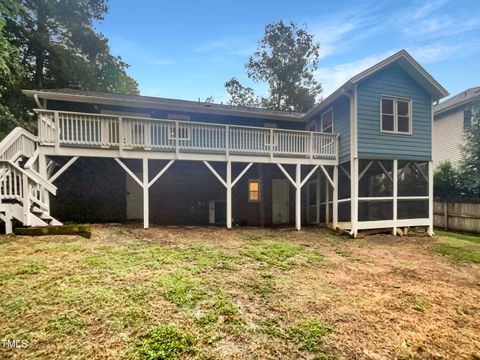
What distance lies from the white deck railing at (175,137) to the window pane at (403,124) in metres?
2.64

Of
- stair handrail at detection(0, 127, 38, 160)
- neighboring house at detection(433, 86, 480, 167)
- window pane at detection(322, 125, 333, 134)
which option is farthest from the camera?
neighboring house at detection(433, 86, 480, 167)

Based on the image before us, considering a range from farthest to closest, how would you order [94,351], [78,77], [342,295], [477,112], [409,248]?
[78,77] < [477,112] < [409,248] < [342,295] < [94,351]

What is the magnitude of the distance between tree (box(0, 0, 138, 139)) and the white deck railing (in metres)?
11.6

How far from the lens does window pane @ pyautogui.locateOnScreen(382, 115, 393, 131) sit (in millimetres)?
10320

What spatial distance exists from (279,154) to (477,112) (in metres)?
11.6

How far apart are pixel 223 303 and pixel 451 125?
20.4 meters

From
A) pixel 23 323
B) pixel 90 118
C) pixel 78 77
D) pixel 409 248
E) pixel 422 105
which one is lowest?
pixel 409 248

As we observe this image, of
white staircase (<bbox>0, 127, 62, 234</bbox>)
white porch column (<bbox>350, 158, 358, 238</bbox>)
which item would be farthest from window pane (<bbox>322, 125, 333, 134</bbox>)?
white staircase (<bbox>0, 127, 62, 234</bbox>)

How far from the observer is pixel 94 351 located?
8.82 feet

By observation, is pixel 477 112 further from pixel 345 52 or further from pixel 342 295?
pixel 342 295

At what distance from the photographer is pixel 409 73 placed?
1052cm

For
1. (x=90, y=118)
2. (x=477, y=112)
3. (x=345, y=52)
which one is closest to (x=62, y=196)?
(x=90, y=118)

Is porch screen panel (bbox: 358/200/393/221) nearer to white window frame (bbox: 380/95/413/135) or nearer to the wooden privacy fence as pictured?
the wooden privacy fence

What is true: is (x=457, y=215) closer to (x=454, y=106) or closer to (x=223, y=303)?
(x=454, y=106)
